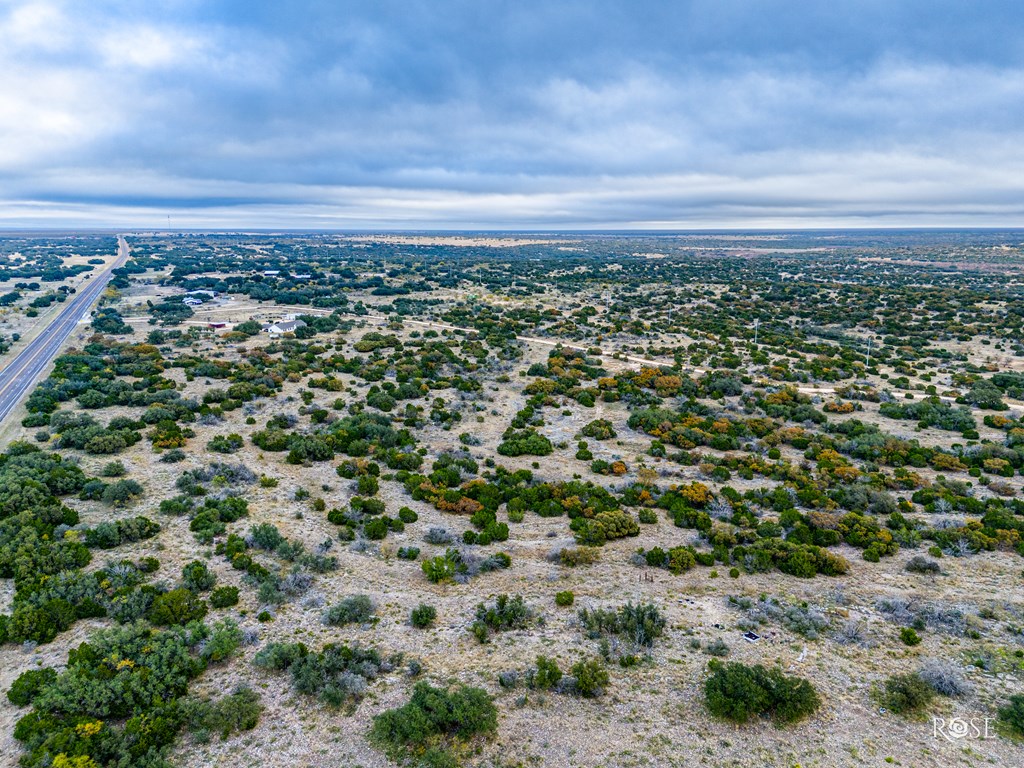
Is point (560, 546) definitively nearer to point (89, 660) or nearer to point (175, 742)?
point (175, 742)

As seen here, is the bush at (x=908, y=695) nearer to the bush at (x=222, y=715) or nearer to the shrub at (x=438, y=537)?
the shrub at (x=438, y=537)

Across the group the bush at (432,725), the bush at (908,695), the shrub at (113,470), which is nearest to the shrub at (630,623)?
the bush at (432,725)

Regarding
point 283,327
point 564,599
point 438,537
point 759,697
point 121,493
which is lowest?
point 438,537

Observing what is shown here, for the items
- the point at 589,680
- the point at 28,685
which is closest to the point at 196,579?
the point at 28,685

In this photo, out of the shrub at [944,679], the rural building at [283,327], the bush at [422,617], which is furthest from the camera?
the rural building at [283,327]

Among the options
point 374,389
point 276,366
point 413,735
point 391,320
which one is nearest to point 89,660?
point 413,735

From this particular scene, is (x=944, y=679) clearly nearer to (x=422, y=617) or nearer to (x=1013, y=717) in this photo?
(x=1013, y=717)

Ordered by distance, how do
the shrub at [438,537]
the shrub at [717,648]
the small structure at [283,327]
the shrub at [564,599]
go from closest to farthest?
the shrub at [717,648] → the shrub at [564,599] → the shrub at [438,537] → the small structure at [283,327]
